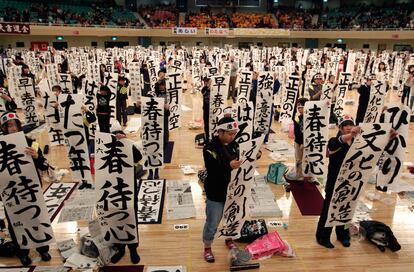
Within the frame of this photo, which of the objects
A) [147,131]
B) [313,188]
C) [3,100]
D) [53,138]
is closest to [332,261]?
[313,188]

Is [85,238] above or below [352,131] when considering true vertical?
below

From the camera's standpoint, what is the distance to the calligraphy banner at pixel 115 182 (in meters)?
4.51

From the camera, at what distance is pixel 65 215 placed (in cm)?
607

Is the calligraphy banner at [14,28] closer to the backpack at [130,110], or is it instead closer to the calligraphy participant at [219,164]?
the backpack at [130,110]

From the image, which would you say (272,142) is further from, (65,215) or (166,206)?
(65,215)

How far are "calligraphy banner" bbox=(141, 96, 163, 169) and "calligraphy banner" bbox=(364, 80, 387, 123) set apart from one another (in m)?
5.73

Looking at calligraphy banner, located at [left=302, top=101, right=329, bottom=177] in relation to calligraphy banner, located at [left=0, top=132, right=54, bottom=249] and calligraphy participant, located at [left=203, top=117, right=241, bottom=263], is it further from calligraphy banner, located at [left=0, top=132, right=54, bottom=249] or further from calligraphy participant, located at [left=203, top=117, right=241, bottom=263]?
calligraphy banner, located at [left=0, top=132, right=54, bottom=249]

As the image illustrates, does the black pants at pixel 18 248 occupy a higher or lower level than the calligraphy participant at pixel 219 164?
lower

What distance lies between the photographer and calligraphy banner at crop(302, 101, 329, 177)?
679 centimetres

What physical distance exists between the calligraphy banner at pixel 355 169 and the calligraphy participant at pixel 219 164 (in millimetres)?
1554

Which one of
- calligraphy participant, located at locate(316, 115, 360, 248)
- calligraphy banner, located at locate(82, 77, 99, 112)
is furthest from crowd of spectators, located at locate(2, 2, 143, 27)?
calligraphy participant, located at locate(316, 115, 360, 248)

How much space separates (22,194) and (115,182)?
121 cm

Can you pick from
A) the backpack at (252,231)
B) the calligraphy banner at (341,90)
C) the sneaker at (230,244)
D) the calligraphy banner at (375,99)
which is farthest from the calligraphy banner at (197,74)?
the sneaker at (230,244)

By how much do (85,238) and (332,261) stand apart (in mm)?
3584
